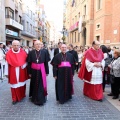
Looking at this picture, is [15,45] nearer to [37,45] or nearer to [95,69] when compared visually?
[37,45]

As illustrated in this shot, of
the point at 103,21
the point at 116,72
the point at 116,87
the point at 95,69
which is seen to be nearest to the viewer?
the point at 116,72

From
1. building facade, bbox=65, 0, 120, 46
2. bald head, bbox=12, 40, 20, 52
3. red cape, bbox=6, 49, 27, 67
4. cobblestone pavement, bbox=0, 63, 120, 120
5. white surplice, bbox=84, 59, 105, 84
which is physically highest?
building facade, bbox=65, 0, 120, 46

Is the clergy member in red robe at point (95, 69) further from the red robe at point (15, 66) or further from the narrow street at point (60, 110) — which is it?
the red robe at point (15, 66)

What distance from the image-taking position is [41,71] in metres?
5.54

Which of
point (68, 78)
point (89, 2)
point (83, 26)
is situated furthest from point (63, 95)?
point (83, 26)

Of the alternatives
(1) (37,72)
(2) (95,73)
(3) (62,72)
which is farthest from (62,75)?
(2) (95,73)

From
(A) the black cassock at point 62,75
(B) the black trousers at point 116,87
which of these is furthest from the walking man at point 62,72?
(B) the black trousers at point 116,87

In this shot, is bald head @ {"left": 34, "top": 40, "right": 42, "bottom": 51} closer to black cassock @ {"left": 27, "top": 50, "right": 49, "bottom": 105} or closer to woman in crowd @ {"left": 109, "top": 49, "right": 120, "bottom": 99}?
black cassock @ {"left": 27, "top": 50, "right": 49, "bottom": 105}

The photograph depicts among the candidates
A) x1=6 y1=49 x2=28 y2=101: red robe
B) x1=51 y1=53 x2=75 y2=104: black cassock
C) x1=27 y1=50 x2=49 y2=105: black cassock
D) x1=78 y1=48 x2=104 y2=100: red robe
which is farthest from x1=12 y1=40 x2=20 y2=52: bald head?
x1=78 y1=48 x2=104 y2=100: red robe

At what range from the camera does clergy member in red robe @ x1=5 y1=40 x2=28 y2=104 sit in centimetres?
551

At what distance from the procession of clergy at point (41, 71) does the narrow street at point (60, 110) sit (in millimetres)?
226

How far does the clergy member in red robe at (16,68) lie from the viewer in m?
5.51

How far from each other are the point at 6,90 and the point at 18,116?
2.75m

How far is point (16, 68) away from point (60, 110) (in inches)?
71.6
